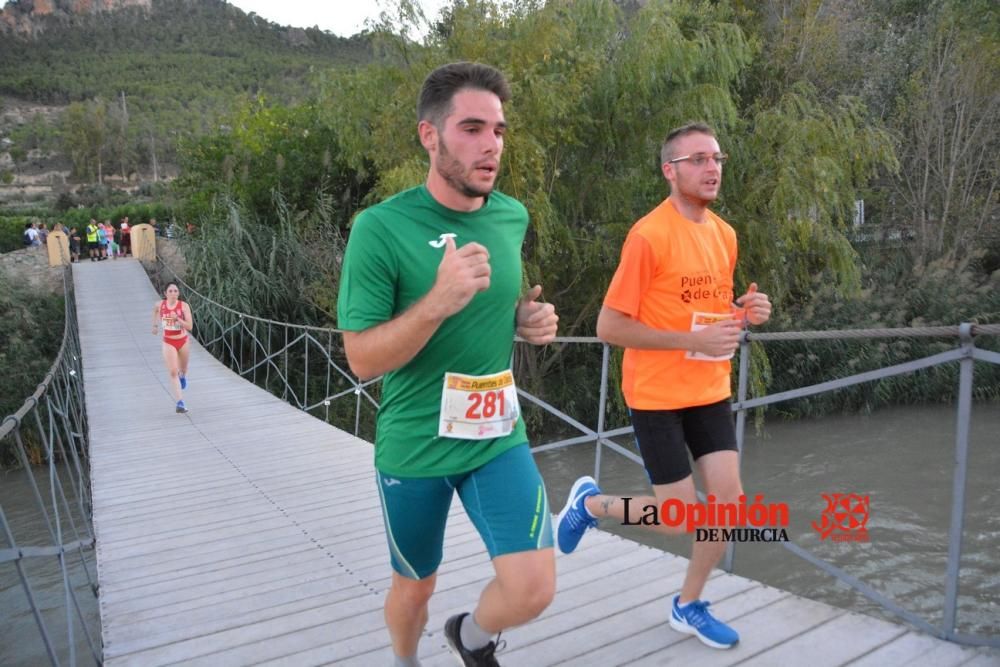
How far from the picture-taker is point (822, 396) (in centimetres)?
1350

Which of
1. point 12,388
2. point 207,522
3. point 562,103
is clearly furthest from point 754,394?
point 12,388

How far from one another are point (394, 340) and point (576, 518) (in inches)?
60.3

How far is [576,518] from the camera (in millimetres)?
3004

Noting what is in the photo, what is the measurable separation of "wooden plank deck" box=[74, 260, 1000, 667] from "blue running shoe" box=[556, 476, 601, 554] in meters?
0.27

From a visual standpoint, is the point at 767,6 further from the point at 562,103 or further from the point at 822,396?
the point at 822,396

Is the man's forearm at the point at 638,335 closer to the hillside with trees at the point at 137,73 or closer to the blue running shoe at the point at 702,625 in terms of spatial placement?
the blue running shoe at the point at 702,625

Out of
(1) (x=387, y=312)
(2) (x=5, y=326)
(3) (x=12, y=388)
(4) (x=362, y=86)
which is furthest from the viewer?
(2) (x=5, y=326)

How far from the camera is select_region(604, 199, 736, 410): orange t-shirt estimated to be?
8.34 feet

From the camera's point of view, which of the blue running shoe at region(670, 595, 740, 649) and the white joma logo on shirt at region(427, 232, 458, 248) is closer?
the white joma logo on shirt at region(427, 232, 458, 248)

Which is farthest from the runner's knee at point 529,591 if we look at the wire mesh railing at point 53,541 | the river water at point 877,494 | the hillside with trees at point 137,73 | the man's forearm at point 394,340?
the hillside with trees at point 137,73

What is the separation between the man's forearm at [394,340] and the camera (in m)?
1.68

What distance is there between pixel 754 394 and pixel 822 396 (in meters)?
3.06

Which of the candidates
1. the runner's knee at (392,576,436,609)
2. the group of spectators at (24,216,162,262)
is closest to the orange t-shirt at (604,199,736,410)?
the runner's knee at (392,576,436,609)

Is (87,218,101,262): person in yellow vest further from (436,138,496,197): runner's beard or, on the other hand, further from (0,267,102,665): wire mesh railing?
(436,138,496,197): runner's beard
